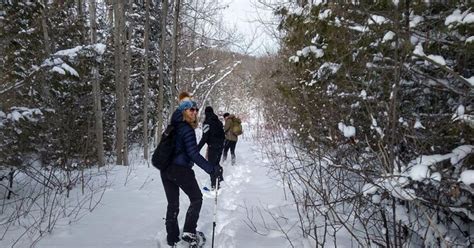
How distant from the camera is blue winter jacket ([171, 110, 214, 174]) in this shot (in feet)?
15.2

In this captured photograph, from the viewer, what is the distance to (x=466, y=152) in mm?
2980

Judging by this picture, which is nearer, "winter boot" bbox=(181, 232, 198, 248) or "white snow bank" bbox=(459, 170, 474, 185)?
"white snow bank" bbox=(459, 170, 474, 185)

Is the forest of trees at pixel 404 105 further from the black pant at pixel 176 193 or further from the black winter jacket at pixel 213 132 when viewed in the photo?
the black winter jacket at pixel 213 132

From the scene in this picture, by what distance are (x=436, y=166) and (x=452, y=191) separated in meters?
0.24

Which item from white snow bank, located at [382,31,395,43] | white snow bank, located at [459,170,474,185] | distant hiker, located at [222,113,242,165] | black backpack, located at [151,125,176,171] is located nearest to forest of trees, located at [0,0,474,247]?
white snow bank, located at [382,31,395,43]

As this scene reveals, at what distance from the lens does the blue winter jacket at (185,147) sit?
462 centimetres

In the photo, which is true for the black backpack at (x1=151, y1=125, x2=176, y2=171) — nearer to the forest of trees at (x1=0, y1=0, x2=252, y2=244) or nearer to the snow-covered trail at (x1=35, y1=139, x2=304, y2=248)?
the snow-covered trail at (x1=35, y1=139, x2=304, y2=248)

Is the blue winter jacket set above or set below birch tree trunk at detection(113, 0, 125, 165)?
below

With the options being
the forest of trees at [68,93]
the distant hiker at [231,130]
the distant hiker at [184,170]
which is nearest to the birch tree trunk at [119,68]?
the forest of trees at [68,93]

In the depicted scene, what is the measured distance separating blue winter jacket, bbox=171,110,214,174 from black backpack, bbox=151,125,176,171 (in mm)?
61

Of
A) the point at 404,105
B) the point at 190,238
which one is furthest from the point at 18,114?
the point at 404,105

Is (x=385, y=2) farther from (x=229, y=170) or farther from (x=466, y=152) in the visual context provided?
(x=229, y=170)

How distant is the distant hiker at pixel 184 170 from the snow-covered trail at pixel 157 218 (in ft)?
1.18

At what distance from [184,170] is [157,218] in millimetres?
1699
